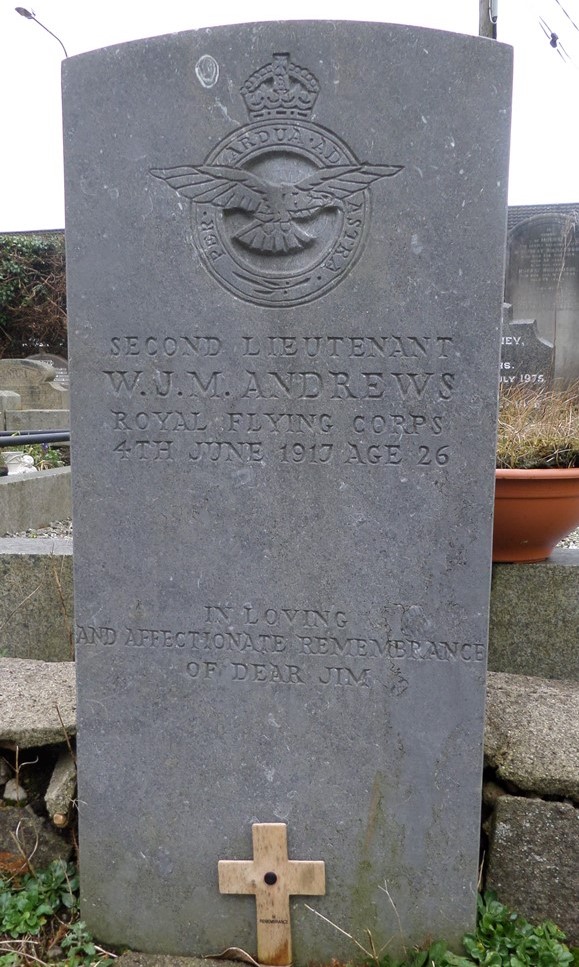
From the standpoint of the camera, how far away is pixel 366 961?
2113 mm

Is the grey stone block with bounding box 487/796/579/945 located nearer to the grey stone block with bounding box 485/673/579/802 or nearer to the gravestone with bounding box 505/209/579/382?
the grey stone block with bounding box 485/673/579/802

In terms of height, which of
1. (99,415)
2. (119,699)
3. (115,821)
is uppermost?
(99,415)

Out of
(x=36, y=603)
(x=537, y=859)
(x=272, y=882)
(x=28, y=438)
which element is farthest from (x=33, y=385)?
(x=537, y=859)

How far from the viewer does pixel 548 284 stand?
11016 millimetres

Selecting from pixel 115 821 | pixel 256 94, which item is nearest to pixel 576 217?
pixel 256 94

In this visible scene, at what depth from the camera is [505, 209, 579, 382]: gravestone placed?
432 inches

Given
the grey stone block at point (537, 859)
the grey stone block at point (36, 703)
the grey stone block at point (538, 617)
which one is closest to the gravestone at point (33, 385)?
the grey stone block at point (36, 703)

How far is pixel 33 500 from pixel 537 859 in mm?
4590

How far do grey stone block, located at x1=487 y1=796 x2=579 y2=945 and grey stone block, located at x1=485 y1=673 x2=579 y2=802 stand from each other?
7 centimetres

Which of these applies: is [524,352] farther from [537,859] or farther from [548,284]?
[537,859]

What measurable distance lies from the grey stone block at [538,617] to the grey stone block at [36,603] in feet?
5.89

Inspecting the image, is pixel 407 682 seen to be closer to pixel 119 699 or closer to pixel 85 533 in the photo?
pixel 119 699

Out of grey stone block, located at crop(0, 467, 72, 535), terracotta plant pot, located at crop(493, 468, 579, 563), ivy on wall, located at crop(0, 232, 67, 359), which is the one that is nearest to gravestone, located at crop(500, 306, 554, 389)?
grey stone block, located at crop(0, 467, 72, 535)

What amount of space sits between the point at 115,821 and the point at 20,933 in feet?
1.34
